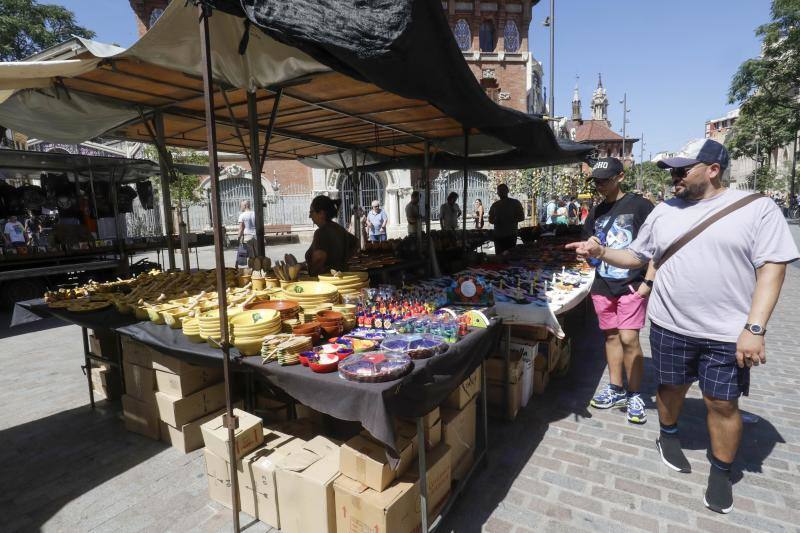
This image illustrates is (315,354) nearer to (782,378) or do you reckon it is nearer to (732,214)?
(732,214)

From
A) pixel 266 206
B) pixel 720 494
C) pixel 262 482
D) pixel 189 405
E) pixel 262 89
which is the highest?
pixel 262 89

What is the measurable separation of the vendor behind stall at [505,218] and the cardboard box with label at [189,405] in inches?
232

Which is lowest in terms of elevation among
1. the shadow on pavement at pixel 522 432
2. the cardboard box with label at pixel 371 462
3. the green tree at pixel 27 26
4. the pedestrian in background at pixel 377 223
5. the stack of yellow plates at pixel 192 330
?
the shadow on pavement at pixel 522 432

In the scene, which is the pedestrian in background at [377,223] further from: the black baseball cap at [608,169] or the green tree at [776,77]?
the green tree at [776,77]

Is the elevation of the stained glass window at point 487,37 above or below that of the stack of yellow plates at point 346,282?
above

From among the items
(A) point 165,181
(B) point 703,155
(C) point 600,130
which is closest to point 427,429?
(B) point 703,155

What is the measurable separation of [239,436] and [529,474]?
6.37 feet

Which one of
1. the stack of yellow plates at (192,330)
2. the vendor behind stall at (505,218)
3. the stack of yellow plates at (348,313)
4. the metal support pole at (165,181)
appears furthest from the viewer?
the vendor behind stall at (505,218)

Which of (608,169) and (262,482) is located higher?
(608,169)

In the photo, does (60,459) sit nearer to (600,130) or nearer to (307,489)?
(307,489)

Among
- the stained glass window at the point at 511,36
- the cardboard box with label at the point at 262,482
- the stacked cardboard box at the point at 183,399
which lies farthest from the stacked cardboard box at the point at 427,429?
the stained glass window at the point at 511,36

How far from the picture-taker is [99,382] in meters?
4.37

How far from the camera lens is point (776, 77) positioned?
23172 millimetres

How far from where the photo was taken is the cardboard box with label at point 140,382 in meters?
3.43
